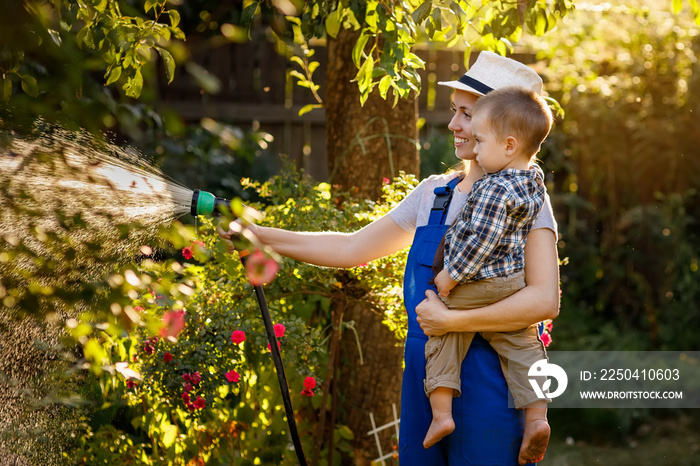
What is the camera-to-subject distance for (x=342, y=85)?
11.7ft

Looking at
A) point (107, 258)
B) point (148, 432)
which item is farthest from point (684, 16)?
point (107, 258)

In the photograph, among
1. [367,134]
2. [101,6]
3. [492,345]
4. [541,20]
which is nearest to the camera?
[492,345]

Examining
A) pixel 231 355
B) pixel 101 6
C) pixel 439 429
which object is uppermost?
pixel 101 6

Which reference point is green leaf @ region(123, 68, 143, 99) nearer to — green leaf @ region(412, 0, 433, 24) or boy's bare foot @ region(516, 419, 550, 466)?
green leaf @ region(412, 0, 433, 24)

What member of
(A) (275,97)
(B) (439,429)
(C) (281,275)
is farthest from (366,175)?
(A) (275,97)

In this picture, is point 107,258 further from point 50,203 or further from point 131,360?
point 131,360

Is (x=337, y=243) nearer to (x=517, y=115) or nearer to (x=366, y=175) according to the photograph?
(x=517, y=115)

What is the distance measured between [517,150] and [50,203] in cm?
114

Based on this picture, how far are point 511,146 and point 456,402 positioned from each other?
0.68 meters

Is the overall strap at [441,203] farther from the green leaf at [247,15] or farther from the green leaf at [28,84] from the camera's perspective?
the green leaf at [28,84]

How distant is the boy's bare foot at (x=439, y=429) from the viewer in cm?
196

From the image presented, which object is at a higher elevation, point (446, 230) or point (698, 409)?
point (446, 230)

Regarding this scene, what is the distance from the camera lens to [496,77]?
2.19 metres

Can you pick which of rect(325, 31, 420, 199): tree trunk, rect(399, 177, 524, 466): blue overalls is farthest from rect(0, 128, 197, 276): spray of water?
rect(325, 31, 420, 199): tree trunk
